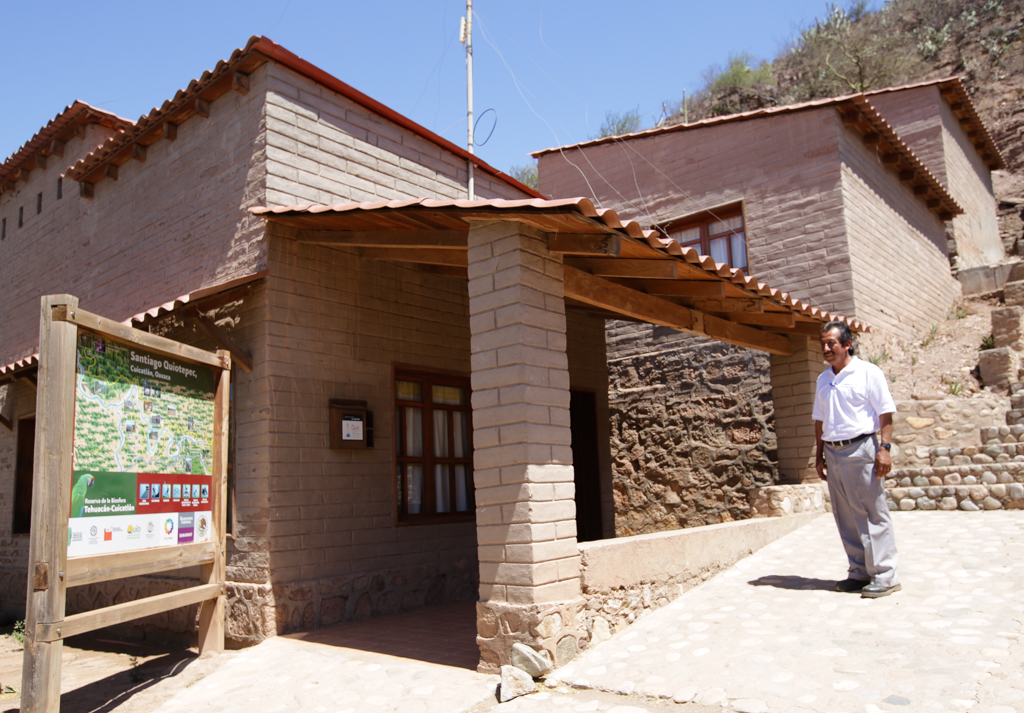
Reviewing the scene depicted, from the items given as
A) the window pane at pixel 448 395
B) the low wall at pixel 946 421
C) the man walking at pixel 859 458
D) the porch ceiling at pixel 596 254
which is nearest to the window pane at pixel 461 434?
the window pane at pixel 448 395

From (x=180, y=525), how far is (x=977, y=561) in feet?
18.7

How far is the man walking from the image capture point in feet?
17.1

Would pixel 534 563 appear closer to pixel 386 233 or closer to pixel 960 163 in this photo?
pixel 386 233

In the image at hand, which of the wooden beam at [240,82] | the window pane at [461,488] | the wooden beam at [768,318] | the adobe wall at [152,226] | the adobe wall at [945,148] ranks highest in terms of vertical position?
the adobe wall at [945,148]

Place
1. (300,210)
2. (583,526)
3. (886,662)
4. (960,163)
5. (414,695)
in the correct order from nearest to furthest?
(886,662) → (414,695) → (300,210) → (583,526) → (960,163)

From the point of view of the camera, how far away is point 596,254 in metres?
4.89

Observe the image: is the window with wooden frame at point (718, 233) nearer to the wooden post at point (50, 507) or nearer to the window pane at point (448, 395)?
the window pane at point (448, 395)

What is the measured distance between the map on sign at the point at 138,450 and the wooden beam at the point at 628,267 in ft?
9.64

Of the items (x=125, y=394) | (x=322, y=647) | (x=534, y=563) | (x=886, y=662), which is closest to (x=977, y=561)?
(x=886, y=662)

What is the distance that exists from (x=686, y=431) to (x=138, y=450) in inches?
313

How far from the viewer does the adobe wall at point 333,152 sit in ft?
23.1

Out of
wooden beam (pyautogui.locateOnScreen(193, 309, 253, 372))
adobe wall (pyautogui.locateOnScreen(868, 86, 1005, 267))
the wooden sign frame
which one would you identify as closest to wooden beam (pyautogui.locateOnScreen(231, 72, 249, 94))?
wooden beam (pyautogui.locateOnScreen(193, 309, 253, 372))

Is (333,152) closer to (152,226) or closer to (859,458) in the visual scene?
(152,226)

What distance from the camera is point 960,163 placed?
49.1 ft
